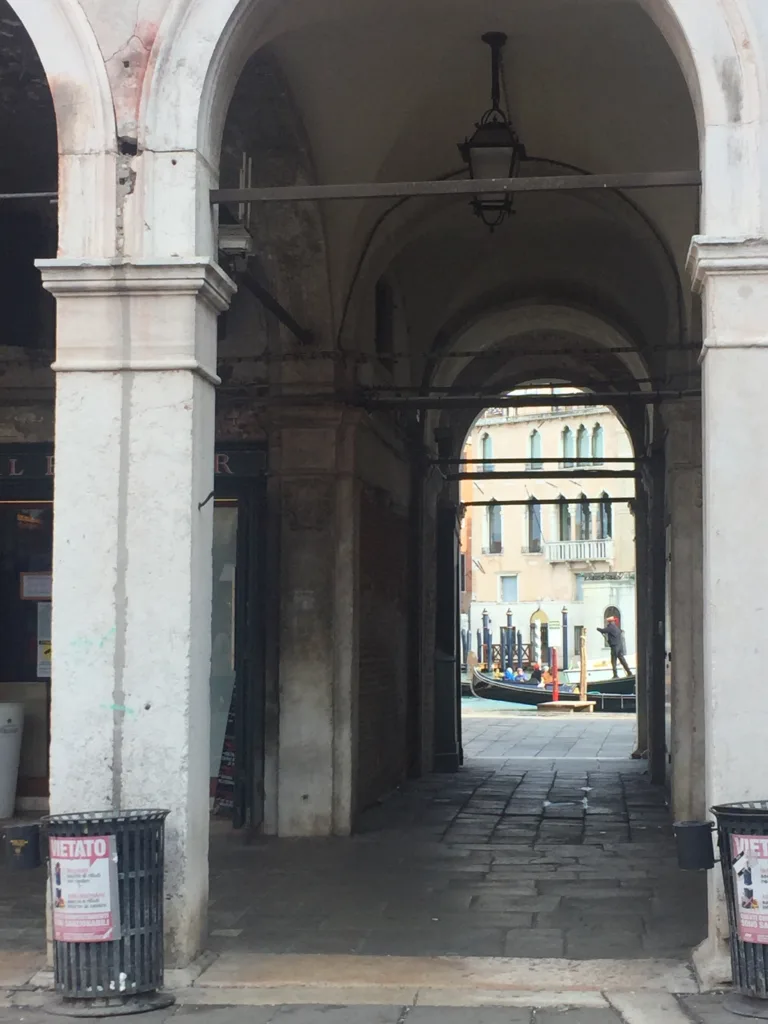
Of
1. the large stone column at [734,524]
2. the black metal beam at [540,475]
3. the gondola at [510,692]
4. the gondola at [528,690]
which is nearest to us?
the large stone column at [734,524]

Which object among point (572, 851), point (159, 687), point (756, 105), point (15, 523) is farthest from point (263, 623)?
point (756, 105)

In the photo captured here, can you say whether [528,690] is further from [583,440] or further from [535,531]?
[535,531]

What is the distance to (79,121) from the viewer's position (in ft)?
20.1

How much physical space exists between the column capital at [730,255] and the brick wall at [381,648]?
5.34 metres

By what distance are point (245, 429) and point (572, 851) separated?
406cm

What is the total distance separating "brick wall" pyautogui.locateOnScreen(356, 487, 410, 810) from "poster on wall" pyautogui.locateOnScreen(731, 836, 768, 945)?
215 inches

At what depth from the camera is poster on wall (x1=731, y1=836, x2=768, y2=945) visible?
16.8 ft

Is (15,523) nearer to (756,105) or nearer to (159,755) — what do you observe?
(159,755)

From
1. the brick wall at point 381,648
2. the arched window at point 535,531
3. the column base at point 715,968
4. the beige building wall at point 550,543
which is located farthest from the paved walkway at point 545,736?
the arched window at point 535,531

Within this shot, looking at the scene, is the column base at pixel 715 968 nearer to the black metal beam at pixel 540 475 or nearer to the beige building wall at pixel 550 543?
the black metal beam at pixel 540 475

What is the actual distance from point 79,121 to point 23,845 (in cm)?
335

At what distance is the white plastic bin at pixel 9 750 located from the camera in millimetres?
9891

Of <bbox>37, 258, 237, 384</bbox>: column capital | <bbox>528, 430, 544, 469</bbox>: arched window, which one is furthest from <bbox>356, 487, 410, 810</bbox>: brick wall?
<bbox>528, 430, 544, 469</bbox>: arched window

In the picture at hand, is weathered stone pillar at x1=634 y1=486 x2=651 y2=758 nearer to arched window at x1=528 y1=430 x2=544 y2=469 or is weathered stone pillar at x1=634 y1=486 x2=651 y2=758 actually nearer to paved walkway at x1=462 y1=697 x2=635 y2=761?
paved walkway at x1=462 y1=697 x2=635 y2=761
